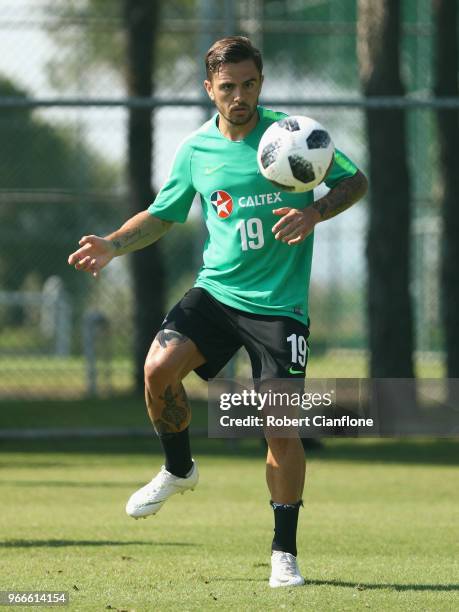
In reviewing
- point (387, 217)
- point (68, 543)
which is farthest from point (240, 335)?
point (387, 217)

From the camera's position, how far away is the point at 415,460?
35.7ft

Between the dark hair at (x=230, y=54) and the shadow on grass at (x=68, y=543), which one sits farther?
the shadow on grass at (x=68, y=543)

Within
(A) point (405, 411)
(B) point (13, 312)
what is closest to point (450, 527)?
(A) point (405, 411)

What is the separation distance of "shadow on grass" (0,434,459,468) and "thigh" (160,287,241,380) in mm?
4785

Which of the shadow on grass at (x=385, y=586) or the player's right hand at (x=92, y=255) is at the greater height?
the player's right hand at (x=92, y=255)

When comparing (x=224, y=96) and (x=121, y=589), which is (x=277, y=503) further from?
(x=224, y=96)

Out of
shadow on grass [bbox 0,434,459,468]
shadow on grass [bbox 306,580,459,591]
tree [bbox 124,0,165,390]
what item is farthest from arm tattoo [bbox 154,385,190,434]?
tree [bbox 124,0,165,390]

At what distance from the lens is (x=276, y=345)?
18.7ft

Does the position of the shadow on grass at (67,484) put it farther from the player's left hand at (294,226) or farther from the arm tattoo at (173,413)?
the player's left hand at (294,226)

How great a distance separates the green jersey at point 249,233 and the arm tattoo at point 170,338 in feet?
0.81

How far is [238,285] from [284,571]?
1242 millimetres

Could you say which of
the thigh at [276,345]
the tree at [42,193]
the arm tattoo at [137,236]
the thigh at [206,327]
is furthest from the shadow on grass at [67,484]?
the tree at [42,193]

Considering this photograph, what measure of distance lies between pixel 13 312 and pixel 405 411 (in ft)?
35.5

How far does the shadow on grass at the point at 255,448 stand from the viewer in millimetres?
10961
